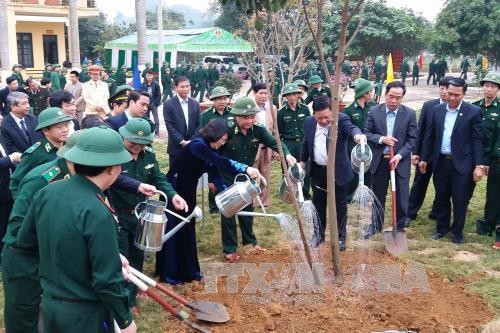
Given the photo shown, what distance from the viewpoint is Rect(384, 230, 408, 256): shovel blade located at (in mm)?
5828

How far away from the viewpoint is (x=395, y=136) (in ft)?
20.1

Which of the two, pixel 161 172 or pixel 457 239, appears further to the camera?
pixel 457 239

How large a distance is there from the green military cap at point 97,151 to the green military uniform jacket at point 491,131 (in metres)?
4.86

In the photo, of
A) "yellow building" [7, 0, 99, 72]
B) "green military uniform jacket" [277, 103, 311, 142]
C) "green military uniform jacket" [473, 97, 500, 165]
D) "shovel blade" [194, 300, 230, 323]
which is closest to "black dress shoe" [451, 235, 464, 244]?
"green military uniform jacket" [473, 97, 500, 165]

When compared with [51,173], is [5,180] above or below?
below

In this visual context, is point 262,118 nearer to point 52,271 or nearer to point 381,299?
point 381,299

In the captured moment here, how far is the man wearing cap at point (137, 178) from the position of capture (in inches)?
169

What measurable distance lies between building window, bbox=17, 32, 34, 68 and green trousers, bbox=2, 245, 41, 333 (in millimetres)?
32005

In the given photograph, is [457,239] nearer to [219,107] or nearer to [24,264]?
[219,107]

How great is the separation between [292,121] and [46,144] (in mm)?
3965

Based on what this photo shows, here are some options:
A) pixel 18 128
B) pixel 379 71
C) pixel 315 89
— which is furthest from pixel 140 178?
pixel 379 71

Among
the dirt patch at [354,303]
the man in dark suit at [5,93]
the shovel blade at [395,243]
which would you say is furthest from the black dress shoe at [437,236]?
the man in dark suit at [5,93]

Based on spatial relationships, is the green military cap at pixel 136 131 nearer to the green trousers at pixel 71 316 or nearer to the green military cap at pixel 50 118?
the green military cap at pixel 50 118

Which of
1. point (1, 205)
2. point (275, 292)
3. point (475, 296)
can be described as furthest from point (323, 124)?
point (1, 205)
